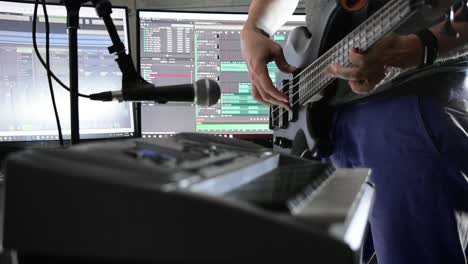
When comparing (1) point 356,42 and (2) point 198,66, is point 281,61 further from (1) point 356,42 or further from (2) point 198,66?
(2) point 198,66

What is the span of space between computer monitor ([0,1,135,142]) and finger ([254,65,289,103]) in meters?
0.63

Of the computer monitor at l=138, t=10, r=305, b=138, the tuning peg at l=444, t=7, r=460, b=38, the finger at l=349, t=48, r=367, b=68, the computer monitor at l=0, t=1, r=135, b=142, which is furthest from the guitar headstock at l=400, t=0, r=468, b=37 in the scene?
the computer monitor at l=0, t=1, r=135, b=142

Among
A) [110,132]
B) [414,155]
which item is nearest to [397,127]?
[414,155]

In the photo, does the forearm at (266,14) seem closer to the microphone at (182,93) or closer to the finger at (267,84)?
the finger at (267,84)

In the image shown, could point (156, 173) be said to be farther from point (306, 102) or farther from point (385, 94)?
point (306, 102)

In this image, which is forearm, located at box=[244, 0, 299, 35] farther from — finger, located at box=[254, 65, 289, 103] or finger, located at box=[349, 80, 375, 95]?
finger, located at box=[349, 80, 375, 95]

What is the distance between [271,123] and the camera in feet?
4.29

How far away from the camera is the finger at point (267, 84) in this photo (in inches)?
40.1

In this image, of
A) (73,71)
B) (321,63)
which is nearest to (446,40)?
(321,63)

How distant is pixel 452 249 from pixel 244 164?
57cm

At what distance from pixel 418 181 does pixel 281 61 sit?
1.50ft

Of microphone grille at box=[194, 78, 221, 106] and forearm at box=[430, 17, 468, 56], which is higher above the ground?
forearm at box=[430, 17, 468, 56]

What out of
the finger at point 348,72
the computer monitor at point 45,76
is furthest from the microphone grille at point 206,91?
the computer monitor at point 45,76

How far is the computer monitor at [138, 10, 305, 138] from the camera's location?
154cm
